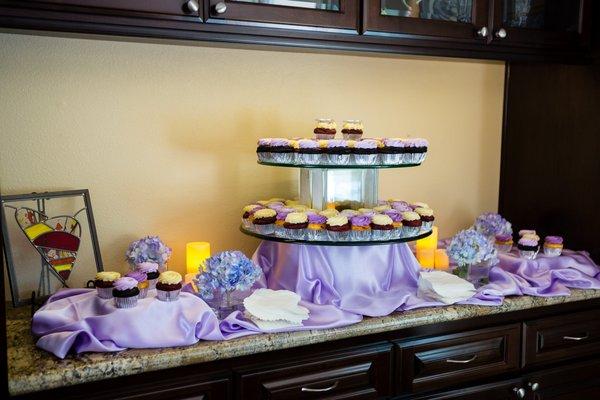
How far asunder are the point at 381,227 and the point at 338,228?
129 mm

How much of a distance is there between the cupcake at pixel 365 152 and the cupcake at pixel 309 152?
11 centimetres

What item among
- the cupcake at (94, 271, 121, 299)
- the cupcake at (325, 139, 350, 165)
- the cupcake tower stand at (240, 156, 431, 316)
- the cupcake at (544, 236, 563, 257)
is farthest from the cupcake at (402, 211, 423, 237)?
the cupcake at (94, 271, 121, 299)

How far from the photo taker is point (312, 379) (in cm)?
155

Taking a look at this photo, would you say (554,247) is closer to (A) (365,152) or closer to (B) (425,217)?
(B) (425,217)

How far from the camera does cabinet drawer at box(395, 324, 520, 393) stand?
1678 millimetres

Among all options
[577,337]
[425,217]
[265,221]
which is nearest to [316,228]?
[265,221]

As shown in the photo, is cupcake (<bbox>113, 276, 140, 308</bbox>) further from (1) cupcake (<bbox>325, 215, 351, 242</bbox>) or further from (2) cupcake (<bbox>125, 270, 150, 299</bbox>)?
(1) cupcake (<bbox>325, 215, 351, 242</bbox>)

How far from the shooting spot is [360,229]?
1.67m

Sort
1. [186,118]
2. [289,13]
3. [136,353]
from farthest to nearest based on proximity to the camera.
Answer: [186,118] < [289,13] < [136,353]

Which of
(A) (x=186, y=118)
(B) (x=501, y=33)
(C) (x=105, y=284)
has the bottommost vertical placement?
(C) (x=105, y=284)

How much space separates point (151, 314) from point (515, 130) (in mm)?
1733

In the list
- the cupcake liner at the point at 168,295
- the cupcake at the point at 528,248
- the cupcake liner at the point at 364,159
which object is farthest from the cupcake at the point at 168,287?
the cupcake at the point at 528,248

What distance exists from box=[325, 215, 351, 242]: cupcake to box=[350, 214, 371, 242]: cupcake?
2cm

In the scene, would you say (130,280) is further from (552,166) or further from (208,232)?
(552,166)
